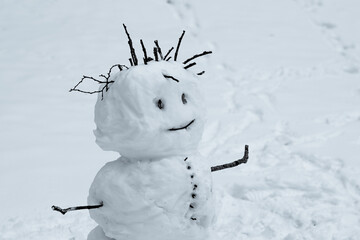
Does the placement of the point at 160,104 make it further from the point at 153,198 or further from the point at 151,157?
the point at 153,198

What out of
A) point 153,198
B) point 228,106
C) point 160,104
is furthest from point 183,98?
point 228,106

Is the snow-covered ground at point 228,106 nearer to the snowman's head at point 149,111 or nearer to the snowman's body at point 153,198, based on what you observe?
the snowman's body at point 153,198

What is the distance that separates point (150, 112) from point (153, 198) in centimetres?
28

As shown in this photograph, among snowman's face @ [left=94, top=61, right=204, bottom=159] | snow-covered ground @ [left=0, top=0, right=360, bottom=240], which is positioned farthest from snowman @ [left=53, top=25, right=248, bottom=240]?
snow-covered ground @ [left=0, top=0, right=360, bottom=240]

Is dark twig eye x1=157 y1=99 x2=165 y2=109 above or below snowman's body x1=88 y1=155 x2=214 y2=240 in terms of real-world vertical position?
above

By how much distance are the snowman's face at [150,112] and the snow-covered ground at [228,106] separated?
124 centimetres

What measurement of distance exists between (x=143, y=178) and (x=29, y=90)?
146 inches

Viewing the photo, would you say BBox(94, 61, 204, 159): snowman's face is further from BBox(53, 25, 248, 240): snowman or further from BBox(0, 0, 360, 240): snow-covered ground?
BBox(0, 0, 360, 240): snow-covered ground

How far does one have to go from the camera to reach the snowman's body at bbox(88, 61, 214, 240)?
1.34 m

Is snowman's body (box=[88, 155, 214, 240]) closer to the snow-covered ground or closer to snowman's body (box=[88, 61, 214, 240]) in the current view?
snowman's body (box=[88, 61, 214, 240])

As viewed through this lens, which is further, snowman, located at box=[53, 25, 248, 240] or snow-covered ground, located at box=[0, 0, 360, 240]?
snow-covered ground, located at box=[0, 0, 360, 240]

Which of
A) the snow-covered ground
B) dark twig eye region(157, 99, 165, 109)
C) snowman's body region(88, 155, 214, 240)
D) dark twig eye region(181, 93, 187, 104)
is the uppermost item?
dark twig eye region(157, 99, 165, 109)

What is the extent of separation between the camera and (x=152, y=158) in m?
1.41

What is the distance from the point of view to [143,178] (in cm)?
137
